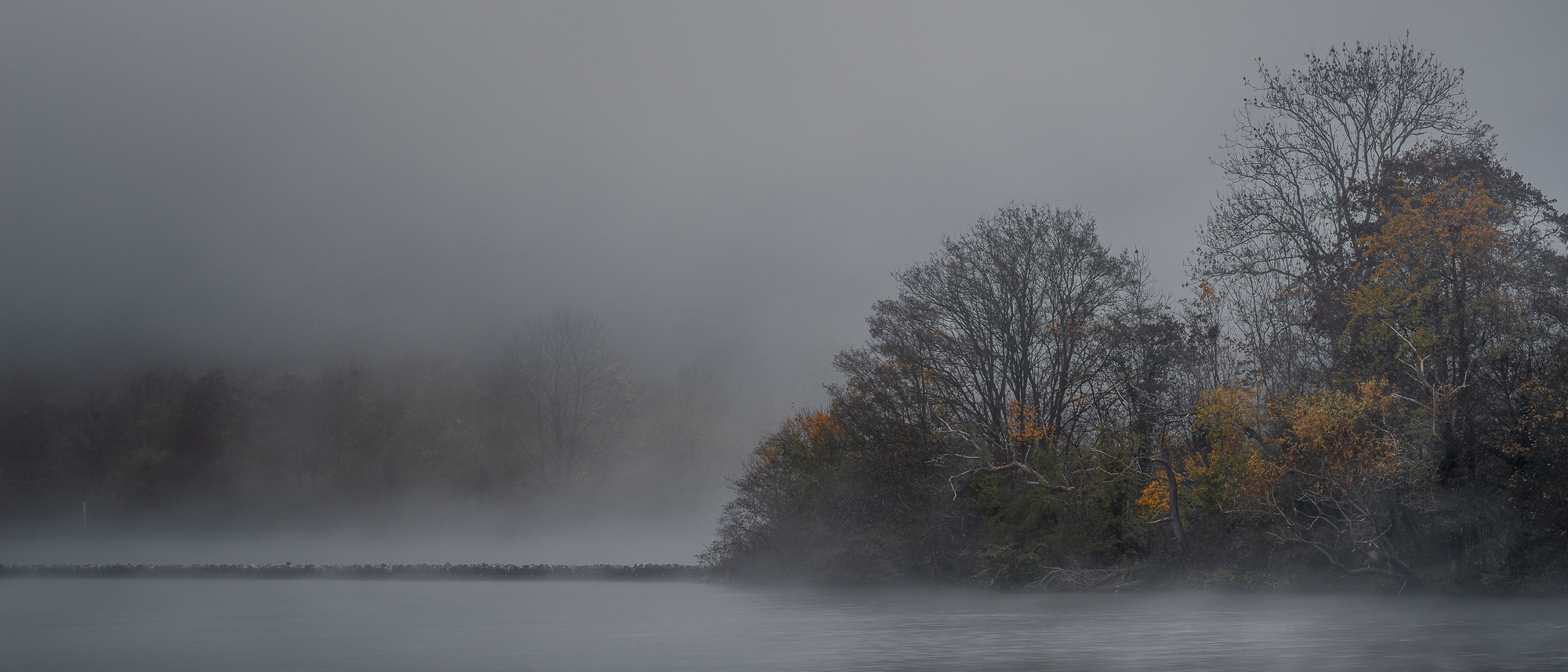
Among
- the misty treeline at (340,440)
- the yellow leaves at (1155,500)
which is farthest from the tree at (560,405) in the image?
the yellow leaves at (1155,500)

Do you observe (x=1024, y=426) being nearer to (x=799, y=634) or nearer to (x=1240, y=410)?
(x=1240, y=410)

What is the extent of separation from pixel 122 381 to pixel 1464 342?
76.1 metres

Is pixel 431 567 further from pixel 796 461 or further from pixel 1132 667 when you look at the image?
pixel 1132 667

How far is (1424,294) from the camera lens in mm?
28766

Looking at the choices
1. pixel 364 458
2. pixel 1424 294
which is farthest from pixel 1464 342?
pixel 364 458

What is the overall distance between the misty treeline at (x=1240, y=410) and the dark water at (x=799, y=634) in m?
2.49

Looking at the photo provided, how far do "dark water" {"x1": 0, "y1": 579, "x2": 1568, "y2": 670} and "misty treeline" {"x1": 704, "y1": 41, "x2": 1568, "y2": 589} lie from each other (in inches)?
98.0

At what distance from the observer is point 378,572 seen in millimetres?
55312

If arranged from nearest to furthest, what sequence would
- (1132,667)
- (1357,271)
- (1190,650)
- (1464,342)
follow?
(1132,667) < (1190,650) < (1464,342) < (1357,271)

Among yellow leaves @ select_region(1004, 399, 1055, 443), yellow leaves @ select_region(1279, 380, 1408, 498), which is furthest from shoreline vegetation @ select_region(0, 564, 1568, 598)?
yellow leaves @ select_region(1004, 399, 1055, 443)

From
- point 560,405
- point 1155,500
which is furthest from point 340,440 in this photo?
point 1155,500

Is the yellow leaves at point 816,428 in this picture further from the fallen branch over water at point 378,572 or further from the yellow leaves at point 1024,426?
the fallen branch over water at point 378,572

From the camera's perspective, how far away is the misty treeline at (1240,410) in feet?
Answer: 91.7

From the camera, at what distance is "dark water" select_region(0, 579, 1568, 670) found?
16547mm
